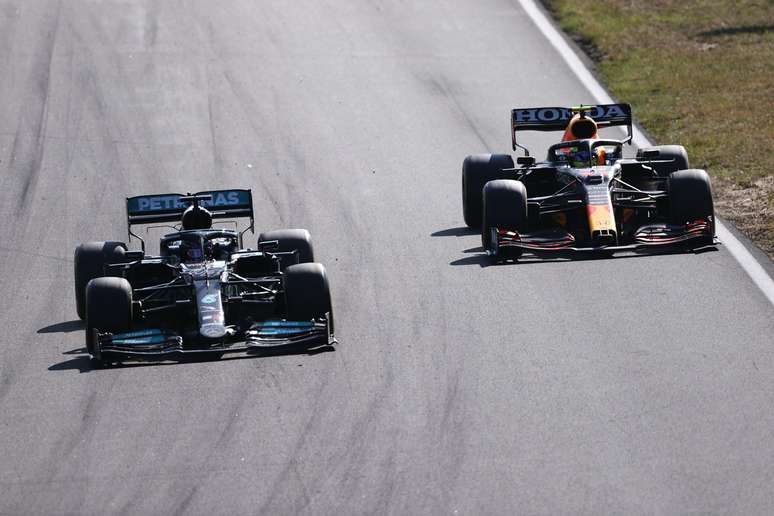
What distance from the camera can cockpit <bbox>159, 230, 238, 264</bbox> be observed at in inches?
643

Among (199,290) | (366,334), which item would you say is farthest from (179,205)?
(366,334)

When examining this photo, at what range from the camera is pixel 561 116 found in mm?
20203

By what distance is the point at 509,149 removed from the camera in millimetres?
24438

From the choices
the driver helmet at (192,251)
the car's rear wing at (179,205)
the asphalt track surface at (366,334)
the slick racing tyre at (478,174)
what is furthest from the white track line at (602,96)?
the driver helmet at (192,251)

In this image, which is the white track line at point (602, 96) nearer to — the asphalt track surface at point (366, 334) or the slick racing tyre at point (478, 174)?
the asphalt track surface at point (366, 334)

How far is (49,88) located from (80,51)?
218 centimetres

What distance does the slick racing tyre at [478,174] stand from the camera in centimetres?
2003

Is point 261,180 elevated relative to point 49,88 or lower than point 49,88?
lower

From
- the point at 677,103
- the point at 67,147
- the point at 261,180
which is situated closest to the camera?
the point at 261,180

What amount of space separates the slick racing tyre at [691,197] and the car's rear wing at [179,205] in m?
4.84

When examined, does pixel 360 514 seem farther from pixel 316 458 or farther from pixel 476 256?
pixel 476 256

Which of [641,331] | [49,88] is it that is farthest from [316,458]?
[49,88]

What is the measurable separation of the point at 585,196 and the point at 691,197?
1200 mm

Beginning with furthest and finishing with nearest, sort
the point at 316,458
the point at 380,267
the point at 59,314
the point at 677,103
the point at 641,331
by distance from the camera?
1. the point at 677,103
2. the point at 380,267
3. the point at 59,314
4. the point at 641,331
5. the point at 316,458
